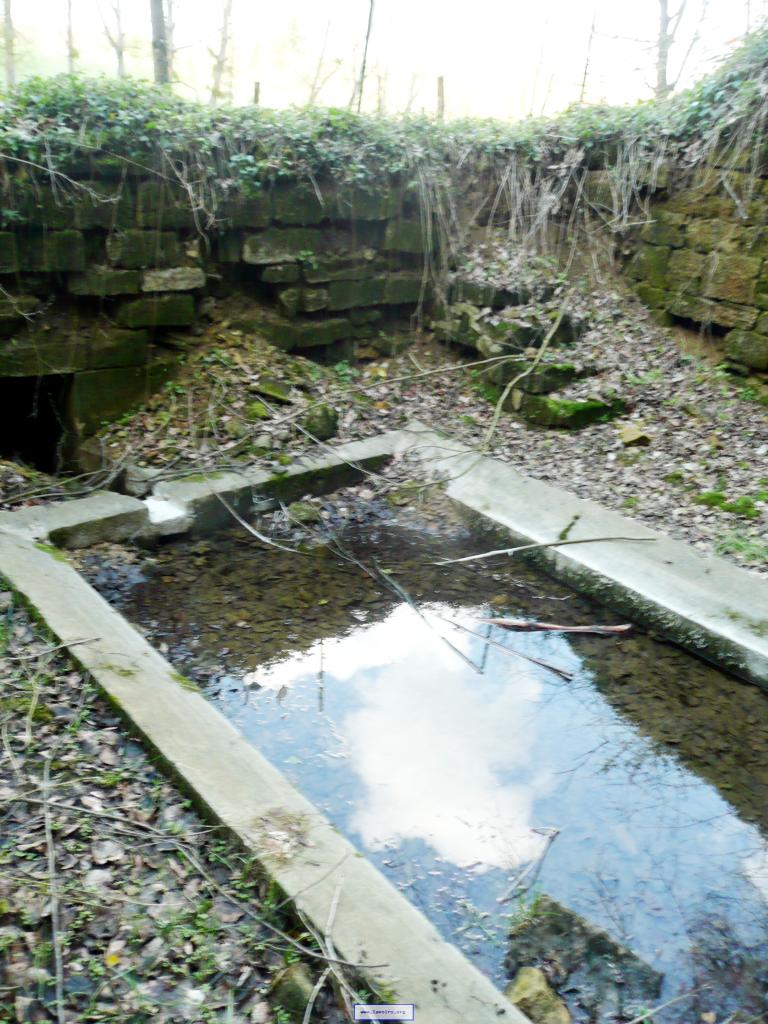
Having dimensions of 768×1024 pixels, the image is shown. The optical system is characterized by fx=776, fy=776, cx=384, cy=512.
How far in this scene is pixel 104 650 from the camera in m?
3.91

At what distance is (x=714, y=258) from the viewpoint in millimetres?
7652

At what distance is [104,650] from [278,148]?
211 inches

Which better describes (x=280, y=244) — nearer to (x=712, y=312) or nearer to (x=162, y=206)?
(x=162, y=206)

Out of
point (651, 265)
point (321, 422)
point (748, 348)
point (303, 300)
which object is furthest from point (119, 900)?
point (651, 265)

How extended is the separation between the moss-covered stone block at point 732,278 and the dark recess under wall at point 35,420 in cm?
614

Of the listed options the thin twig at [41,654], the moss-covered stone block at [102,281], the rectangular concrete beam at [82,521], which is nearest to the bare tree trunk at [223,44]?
the moss-covered stone block at [102,281]

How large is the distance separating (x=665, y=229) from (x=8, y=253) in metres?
6.36

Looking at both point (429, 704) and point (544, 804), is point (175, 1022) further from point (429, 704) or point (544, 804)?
point (429, 704)

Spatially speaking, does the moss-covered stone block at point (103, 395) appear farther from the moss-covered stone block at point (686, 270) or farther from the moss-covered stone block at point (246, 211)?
the moss-covered stone block at point (686, 270)

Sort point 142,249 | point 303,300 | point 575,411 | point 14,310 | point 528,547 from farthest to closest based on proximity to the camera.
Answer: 1. point 303,300
2. point 575,411
3. point 142,249
4. point 14,310
5. point 528,547

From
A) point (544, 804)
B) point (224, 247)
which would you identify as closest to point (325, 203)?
point (224, 247)

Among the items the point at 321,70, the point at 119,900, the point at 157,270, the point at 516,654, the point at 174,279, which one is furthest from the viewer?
the point at 321,70

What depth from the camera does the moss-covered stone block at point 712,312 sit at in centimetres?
738

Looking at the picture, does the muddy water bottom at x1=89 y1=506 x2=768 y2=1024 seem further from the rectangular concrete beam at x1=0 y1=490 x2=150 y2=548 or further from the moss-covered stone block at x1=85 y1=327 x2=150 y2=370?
the moss-covered stone block at x1=85 y1=327 x2=150 y2=370
